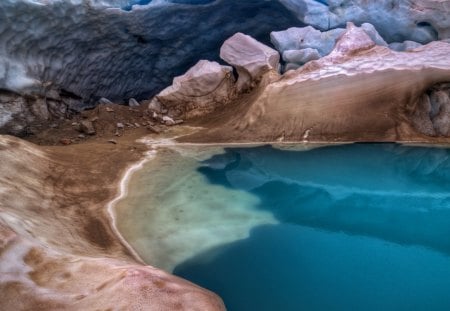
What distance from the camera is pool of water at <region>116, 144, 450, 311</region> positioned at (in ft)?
9.72

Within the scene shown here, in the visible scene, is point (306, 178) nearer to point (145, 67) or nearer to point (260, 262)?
point (260, 262)

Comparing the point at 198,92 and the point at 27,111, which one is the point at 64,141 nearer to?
the point at 27,111

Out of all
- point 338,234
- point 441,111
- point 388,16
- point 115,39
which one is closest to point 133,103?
point 115,39

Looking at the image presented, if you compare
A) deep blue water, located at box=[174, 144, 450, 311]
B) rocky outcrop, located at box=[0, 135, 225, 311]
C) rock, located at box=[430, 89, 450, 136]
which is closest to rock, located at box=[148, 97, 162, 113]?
deep blue water, located at box=[174, 144, 450, 311]

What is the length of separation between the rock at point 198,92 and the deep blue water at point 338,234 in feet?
3.84

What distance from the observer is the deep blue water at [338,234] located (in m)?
2.91

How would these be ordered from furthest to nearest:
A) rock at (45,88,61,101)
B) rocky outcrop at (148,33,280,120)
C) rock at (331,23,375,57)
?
rocky outcrop at (148,33,280,120), rock at (45,88,61,101), rock at (331,23,375,57)

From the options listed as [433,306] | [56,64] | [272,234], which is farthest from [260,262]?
[56,64]

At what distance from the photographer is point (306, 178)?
4.61 metres

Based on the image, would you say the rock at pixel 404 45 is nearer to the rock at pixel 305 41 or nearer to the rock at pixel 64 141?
the rock at pixel 305 41

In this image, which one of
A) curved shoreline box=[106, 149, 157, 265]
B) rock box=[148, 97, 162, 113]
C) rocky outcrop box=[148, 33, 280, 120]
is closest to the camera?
curved shoreline box=[106, 149, 157, 265]

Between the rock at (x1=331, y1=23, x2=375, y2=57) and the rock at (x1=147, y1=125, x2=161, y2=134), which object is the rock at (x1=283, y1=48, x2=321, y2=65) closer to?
the rock at (x1=331, y1=23, x2=375, y2=57)

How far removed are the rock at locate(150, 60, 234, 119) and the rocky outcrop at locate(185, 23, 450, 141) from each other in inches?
30.2

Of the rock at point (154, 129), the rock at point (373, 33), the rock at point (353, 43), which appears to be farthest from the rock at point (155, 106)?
the rock at point (373, 33)
